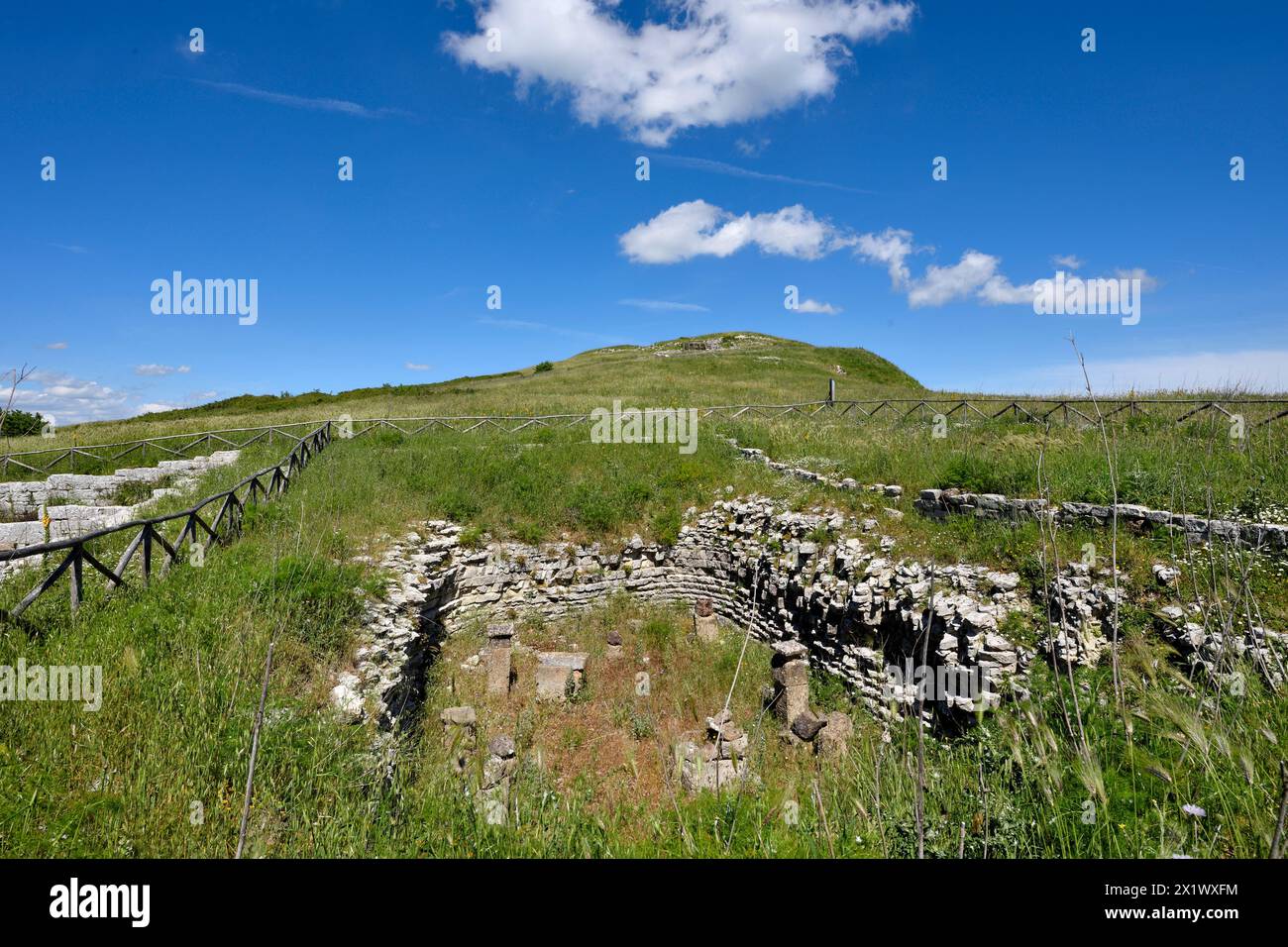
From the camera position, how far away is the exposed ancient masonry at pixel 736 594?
7.59 m

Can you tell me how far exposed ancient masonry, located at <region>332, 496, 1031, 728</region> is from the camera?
7.59 m

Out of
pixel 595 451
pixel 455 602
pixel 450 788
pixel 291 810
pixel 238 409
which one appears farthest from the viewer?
pixel 238 409

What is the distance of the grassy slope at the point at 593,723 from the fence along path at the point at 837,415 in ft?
6.18

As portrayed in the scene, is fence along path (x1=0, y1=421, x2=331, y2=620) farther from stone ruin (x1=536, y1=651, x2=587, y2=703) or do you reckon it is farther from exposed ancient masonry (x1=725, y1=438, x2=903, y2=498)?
exposed ancient masonry (x1=725, y1=438, x2=903, y2=498)

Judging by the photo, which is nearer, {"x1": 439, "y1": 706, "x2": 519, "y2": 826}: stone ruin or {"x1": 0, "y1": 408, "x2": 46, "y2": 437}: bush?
{"x1": 439, "y1": 706, "x2": 519, "y2": 826}: stone ruin

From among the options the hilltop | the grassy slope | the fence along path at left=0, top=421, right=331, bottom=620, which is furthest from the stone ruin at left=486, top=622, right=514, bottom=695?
the hilltop

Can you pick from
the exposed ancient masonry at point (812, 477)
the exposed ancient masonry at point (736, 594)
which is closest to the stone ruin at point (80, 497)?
the exposed ancient masonry at point (736, 594)

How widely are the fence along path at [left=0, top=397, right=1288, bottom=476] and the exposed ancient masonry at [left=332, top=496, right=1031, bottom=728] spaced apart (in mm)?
7549

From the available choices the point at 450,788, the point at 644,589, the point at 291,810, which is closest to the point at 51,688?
the point at 291,810

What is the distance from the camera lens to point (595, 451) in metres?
18.0

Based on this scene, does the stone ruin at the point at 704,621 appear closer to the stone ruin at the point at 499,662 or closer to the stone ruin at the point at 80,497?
the stone ruin at the point at 499,662
